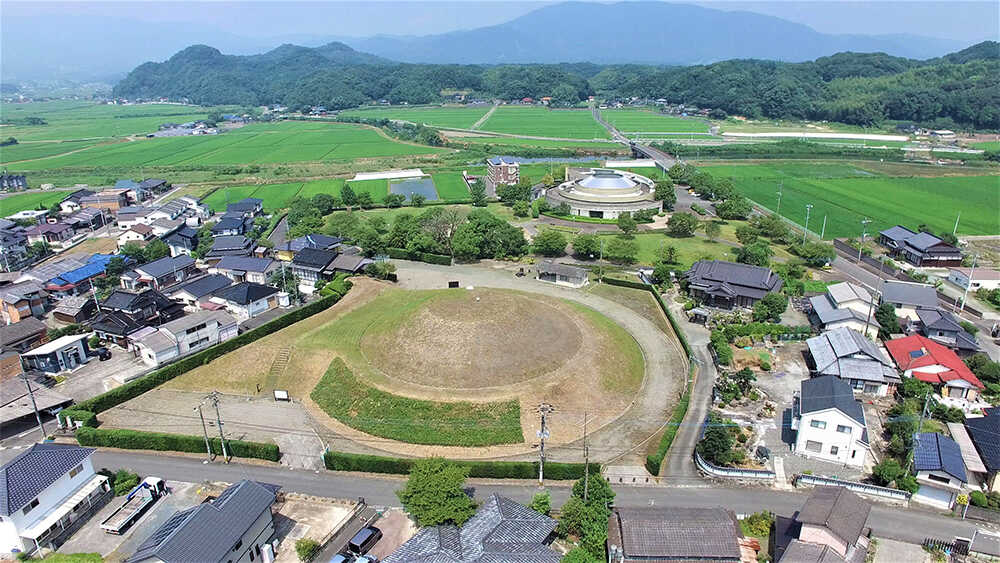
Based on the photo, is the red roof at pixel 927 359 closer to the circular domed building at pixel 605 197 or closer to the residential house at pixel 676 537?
the residential house at pixel 676 537

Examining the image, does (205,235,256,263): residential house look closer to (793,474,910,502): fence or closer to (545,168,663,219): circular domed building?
(545,168,663,219): circular domed building

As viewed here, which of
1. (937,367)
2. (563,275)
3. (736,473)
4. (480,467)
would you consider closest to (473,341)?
(480,467)

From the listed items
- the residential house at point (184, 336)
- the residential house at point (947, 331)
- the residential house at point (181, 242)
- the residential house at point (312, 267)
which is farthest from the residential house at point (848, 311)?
the residential house at point (181, 242)

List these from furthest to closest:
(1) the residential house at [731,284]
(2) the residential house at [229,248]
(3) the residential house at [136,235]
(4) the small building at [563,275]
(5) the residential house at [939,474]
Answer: (3) the residential house at [136,235], (2) the residential house at [229,248], (4) the small building at [563,275], (1) the residential house at [731,284], (5) the residential house at [939,474]

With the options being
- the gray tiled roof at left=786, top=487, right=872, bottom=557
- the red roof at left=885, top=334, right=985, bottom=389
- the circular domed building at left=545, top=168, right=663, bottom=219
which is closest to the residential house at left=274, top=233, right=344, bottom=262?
the circular domed building at left=545, top=168, right=663, bottom=219

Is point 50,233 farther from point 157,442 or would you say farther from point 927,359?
point 927,359

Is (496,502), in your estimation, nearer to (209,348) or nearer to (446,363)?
(446,363)

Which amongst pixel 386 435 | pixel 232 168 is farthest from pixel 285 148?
pixel 386 435
